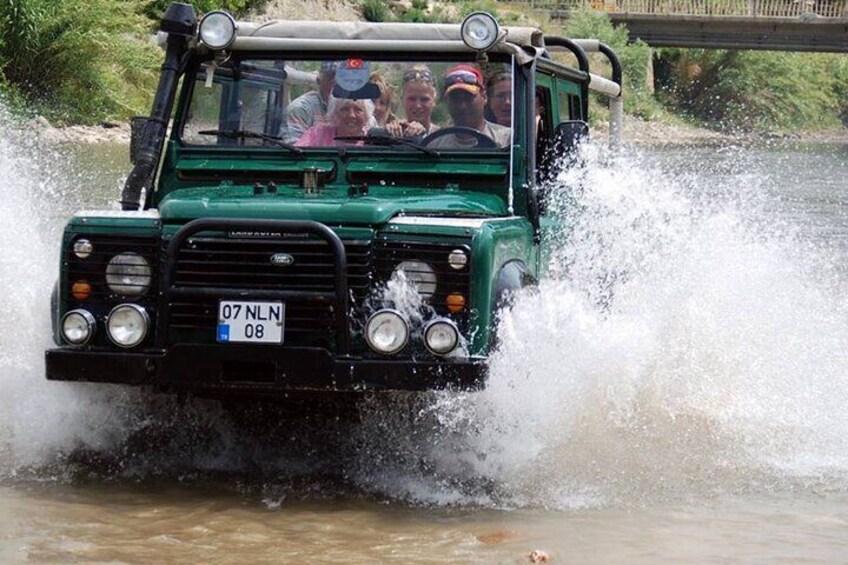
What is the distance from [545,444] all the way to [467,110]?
5.47 feet

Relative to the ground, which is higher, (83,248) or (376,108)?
(376,108)

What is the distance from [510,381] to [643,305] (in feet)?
6.02

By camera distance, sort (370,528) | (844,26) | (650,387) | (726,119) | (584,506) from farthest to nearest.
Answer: (726,119)
(844,26)
(650,387)
(584,506)
(370,528)

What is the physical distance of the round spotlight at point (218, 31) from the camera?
8.19m

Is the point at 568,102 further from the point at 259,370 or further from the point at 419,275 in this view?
the point at 259,370

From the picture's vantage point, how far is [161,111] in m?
8.27

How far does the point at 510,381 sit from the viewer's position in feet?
23.5

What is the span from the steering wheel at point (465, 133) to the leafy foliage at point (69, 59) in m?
29.8

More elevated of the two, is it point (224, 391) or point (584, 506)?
point (224, 391)

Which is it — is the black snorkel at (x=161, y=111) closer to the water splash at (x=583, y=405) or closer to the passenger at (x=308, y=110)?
the passenger at (x=308, y=110)

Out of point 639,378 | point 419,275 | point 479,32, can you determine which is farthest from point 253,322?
point 639,378

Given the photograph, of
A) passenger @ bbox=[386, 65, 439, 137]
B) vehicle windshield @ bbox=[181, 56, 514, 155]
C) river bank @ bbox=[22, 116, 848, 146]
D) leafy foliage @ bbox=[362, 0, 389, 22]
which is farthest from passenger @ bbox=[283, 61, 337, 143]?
leafy foliage @ bbox=[362, 0, 389, 22]

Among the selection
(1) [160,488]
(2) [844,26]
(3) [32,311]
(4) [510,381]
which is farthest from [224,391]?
(2) [844,26]

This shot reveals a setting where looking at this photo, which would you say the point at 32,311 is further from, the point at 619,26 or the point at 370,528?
the point at 619,26
